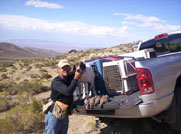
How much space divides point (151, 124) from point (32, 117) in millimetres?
3223

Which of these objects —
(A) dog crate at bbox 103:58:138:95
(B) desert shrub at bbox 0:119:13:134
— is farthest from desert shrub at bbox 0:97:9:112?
(A) dog crate at bbox 103:58:138:95

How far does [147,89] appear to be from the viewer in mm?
3045

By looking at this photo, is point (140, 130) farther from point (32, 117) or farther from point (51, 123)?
point (32, 117)

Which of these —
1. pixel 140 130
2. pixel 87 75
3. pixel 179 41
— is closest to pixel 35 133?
pixel 87 75

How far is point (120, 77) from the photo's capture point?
3811 mm

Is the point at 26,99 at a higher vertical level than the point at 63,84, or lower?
lower

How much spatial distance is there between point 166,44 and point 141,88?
3.26 metres

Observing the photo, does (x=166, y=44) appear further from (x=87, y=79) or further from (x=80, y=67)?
(x=80, y=67)

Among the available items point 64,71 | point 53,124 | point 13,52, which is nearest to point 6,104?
point 53,124

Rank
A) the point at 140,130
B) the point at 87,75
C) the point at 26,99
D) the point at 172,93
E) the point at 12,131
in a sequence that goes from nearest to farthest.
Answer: the point at 172,93 < the point at 87,75 < the point at 140,130 < the point at 12,131 < the point at 26,99

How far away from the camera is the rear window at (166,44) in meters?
5.30

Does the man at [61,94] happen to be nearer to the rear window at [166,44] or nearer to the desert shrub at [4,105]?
the rear window at [166,44]

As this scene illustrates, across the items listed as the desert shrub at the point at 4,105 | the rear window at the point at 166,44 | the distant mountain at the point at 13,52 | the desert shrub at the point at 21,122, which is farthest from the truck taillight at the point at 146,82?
the distant mountain at the point at 13,52

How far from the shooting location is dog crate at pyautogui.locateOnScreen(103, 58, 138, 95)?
12.1 ft
